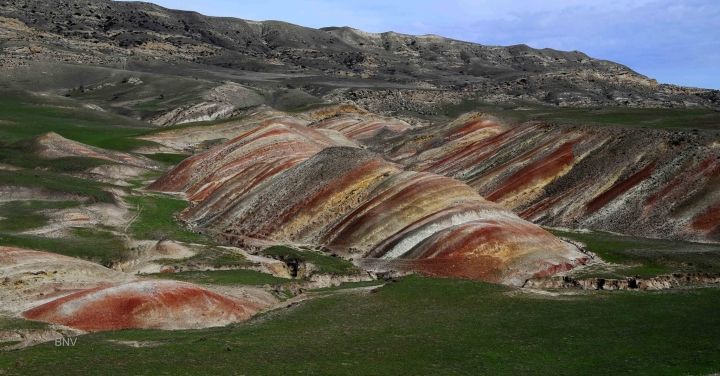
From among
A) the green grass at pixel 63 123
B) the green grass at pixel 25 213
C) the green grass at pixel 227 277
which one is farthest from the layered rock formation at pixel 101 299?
the green grass at pixel 63 123

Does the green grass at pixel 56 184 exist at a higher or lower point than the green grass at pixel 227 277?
lower

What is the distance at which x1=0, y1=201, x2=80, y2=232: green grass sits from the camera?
56.3 metres

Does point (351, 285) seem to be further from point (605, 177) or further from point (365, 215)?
point (605, 177)

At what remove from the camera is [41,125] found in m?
123

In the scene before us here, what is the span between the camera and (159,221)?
216 feet

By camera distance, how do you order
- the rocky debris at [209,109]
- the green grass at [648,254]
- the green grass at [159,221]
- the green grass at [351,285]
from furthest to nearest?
the rocky debris at [209,109]
the green grass at [159,221]
the green grass at [648,254]
the green grass at [351,285]

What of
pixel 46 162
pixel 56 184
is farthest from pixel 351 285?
pixel 46 162

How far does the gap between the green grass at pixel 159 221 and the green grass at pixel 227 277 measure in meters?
10.6

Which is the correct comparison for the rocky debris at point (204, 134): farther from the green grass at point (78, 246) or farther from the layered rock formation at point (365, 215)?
the green grass at point (78, 246)

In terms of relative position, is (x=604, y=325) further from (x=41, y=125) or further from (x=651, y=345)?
(x=41, y=125)

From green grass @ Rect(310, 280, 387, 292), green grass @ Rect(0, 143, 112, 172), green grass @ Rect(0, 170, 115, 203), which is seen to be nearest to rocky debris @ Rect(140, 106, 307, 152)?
green grass @ Rect(0, 143, 112, 172)

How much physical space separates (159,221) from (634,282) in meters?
38.7

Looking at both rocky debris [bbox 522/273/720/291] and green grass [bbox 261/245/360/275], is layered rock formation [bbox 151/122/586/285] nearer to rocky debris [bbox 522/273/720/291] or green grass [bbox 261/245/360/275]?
green grass [bbox 261/245/360/275]

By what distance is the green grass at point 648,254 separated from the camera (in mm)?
47156
